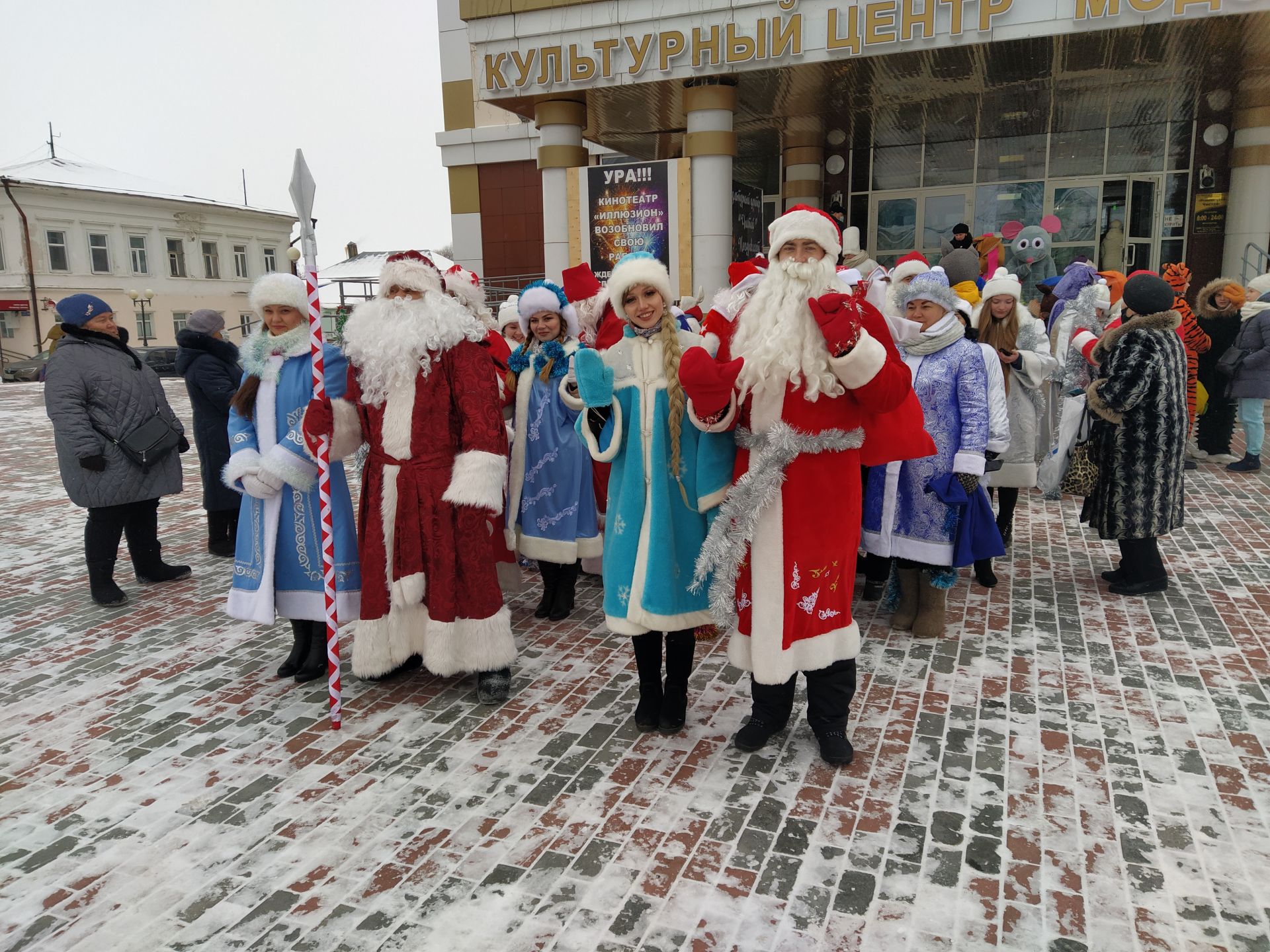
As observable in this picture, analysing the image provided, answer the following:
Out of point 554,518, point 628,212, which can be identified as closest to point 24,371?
point 628,212

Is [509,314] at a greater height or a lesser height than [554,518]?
greater

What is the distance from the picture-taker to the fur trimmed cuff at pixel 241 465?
404 cm

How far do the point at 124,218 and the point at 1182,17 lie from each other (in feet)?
139

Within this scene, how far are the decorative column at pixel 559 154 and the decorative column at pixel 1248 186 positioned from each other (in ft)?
34.0

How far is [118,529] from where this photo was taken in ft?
19.0

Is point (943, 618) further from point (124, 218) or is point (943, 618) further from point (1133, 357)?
point (124, 218)

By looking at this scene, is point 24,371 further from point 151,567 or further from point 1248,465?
point 1248,465

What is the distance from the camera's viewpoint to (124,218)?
3888cm

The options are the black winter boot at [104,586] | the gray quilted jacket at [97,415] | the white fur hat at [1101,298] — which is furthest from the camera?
the white fur hat at [1101,298]

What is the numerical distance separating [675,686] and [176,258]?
4529 centimetres

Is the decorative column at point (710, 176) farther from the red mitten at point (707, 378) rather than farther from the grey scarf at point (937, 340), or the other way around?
the red mitten at point (707, 378)

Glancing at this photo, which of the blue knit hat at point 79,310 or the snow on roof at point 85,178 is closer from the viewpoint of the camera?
the blue knit hat at point 79,310

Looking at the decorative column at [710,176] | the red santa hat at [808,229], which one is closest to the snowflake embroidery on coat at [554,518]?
the red santa hat at [808,229]

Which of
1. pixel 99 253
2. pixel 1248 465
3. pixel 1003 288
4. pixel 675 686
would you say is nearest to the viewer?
pixel 675 686
